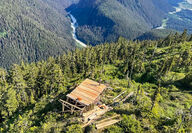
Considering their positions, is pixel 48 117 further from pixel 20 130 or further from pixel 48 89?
pixel 48 89

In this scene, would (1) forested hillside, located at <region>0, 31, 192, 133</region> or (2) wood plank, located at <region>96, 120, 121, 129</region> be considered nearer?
(2) wood plank, located at <region>96, 120, 121, 129</region>

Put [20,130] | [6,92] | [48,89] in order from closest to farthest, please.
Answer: [20,130]
[6,92]
[48,89]

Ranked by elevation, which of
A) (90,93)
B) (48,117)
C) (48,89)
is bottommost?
(48,89)

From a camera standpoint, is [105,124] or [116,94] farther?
[116,94]

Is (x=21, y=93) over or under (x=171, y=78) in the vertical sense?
under

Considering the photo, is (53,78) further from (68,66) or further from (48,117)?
(48,117)

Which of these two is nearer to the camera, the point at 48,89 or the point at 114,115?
the point at 114,115

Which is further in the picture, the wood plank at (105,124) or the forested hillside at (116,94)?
the forested hillside at (116,94)

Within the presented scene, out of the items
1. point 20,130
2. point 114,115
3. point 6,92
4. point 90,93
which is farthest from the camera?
point 6,92

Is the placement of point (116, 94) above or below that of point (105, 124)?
below

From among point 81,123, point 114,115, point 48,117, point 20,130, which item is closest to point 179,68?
point 114,115
